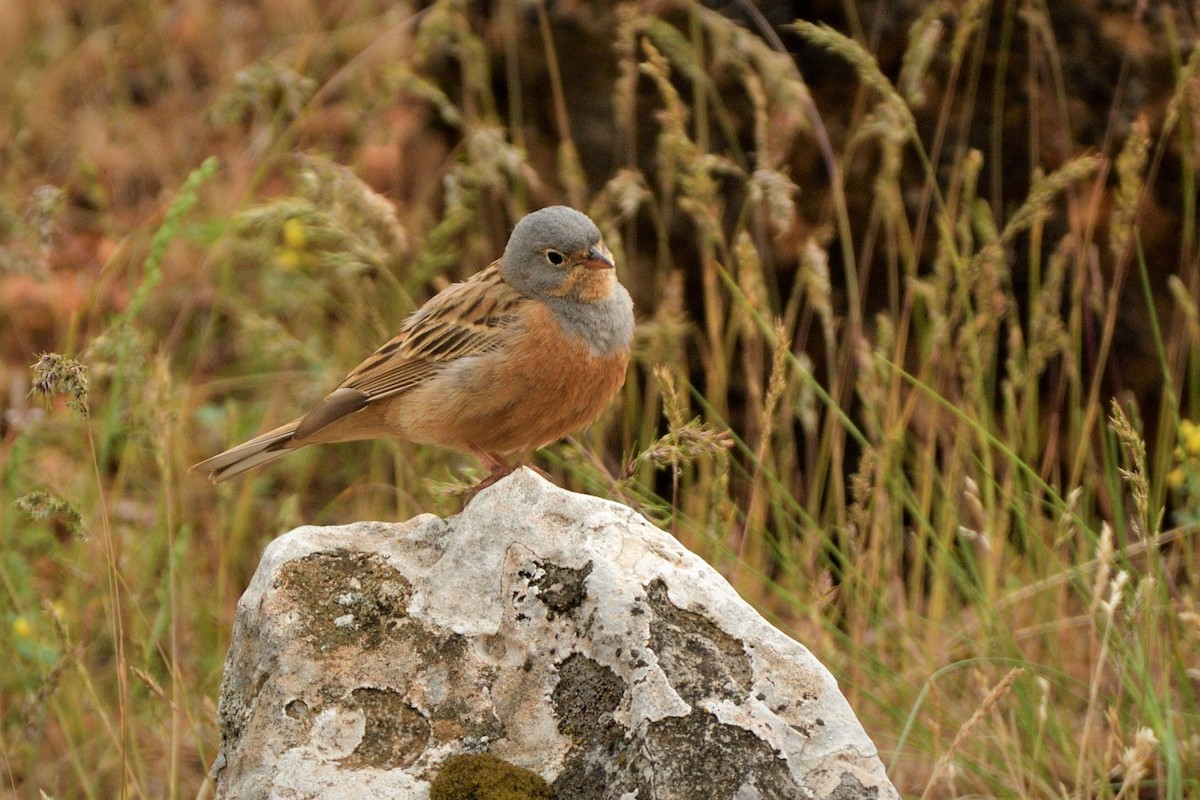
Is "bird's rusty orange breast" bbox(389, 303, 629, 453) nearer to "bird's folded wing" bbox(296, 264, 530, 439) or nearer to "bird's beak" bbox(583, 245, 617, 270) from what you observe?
"bird's folded wing" bbox(296, 264, 530, 439)

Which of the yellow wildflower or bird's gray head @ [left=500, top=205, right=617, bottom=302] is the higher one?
bird's gray head @ [left=500, top=205, right=617, bottom=302]

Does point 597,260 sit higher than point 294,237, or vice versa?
point 597,260

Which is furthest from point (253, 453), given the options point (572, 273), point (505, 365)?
point (572, 273)

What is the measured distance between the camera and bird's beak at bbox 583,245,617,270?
4.24 m

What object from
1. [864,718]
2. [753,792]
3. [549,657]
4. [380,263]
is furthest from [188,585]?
[753,792]

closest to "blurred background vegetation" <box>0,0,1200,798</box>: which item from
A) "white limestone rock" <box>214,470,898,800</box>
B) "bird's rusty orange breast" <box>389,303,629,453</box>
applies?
"bird's rusty orange breast" <box>389,303,629,453</box>

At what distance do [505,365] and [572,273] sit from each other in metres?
0.38

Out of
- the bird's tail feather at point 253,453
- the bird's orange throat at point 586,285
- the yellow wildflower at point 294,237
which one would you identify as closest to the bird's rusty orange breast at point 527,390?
the bird's orange throat at point 586,285

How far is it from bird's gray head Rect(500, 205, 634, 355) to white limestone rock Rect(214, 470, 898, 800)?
1342 mm

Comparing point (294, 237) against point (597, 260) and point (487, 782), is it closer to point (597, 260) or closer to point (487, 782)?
point (597, 260)

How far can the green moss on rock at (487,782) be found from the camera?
2.51 m

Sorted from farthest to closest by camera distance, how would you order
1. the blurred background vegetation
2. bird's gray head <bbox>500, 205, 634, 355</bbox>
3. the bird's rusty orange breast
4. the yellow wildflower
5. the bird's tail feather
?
the yellow wildflower < the bird's tail feather < bird's gray head <bbox>500, 205, 634, 355</bbox> < the bird's rusty orange breast < the blurred background vegetation

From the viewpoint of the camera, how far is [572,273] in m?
4.25

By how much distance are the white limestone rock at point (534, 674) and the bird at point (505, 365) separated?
100cm
